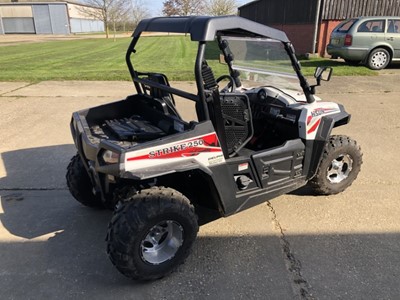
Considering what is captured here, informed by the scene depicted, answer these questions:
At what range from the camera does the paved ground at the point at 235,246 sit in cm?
251

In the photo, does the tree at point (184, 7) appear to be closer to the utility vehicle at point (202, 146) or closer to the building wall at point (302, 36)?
the building wall at point (302, 36)

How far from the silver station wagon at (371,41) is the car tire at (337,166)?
8803 mm

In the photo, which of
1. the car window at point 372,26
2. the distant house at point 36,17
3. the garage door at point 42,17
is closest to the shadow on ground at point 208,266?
the car window at point 372,26

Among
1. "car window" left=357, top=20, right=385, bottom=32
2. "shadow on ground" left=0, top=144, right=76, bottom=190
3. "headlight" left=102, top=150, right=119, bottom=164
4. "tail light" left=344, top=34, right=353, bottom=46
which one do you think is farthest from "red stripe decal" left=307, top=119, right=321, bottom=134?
"car window" left=357, top=20, right=385, bottom=32

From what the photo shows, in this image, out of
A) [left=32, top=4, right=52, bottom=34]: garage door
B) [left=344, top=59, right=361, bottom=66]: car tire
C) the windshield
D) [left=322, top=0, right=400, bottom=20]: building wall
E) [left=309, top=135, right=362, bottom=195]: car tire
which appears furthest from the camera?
[left=32, top=4, right=52, bottom=34]: garage door

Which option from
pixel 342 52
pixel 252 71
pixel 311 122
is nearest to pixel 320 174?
pixel 311 122

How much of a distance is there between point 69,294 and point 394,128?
5.46 meters

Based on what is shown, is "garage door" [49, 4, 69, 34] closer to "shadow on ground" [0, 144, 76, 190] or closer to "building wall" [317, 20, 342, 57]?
"building wall" [317, 20, 342, 57]

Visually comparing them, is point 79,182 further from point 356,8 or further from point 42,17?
point 42,17

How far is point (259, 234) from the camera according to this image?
10.3 feet

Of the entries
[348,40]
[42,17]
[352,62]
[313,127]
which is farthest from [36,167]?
[42,17]

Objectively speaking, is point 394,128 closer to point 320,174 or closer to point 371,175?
point 371,175

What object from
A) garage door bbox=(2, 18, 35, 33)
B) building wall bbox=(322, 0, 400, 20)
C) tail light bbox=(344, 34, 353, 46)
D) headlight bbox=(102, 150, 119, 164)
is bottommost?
garage door bbox=(2, 18, 35, 33)

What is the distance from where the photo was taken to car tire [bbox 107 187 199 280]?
2.37 m
